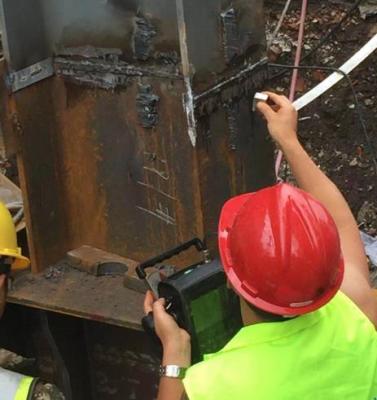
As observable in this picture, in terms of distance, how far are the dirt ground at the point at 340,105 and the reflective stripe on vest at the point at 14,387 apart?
10.0ft

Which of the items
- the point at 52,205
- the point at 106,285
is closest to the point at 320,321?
the point at 106,285

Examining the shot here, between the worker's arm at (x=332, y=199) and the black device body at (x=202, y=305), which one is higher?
the worker's arm at (x=332, y=199)

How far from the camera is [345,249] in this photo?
2539mm

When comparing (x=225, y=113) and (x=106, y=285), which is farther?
(x=106, y=285)

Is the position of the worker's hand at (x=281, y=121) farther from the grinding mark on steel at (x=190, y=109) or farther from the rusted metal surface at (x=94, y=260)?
the rusted metal surface at (x=94, y=260)

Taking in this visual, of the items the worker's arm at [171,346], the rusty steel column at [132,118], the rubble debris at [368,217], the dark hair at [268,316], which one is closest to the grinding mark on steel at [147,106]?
the rusty steel column at [132,118]

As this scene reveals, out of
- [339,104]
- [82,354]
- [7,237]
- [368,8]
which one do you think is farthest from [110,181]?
[368,8]

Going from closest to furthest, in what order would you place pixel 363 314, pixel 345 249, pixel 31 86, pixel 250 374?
pixel 250 374 < pixel 363 314 < pixel 345 249 < pixel 31 86

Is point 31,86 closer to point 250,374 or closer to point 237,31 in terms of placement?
point 237,31

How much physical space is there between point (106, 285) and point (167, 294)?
101 cm

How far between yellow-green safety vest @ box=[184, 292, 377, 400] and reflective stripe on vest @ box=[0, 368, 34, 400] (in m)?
0.69

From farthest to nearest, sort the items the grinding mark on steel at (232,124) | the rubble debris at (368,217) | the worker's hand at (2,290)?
the rubble debris at (368,217)
the grinding mark on steel at (232,124)
the worker's hand at (2,290)

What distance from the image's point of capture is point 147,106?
3330mm

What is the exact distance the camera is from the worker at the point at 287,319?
6.67ft
